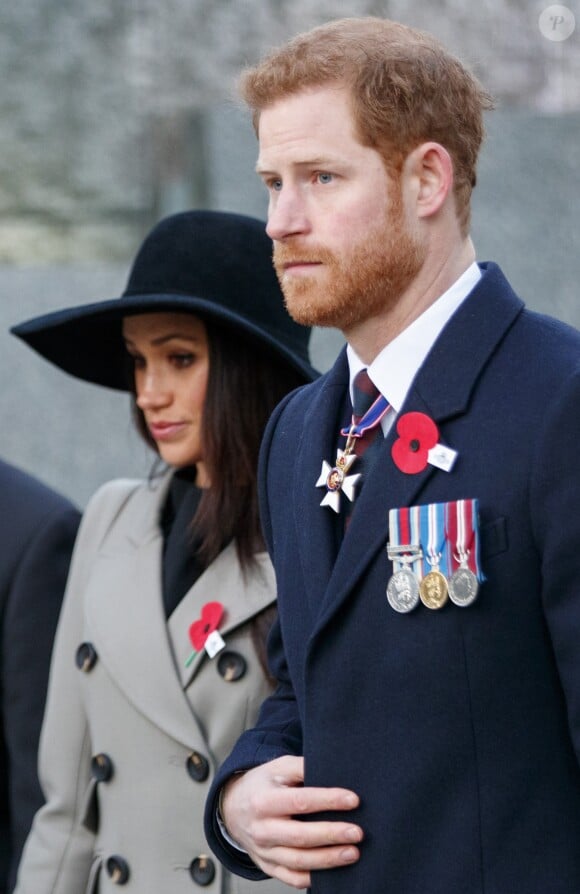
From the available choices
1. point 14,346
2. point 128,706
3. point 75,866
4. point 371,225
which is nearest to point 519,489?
point 371,225

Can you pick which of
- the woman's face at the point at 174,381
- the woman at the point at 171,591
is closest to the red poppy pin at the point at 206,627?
the woman at the point at 171,591

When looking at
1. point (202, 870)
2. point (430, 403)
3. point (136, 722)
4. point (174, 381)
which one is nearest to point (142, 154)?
point (174, 381)

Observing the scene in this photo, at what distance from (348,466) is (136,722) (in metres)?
1.09

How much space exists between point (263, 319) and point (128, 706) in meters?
0.88

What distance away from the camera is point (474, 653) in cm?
199

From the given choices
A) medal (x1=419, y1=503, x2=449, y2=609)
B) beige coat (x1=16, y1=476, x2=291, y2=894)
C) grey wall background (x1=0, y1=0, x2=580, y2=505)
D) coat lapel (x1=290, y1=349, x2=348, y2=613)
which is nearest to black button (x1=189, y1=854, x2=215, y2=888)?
beige coat (x1=16, y1=476, x2=291, y2=894)

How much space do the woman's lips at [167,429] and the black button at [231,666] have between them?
52 centimetres

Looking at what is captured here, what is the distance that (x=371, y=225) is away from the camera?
2176mm

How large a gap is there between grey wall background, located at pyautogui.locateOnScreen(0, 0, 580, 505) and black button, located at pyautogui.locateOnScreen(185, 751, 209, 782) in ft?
8.01

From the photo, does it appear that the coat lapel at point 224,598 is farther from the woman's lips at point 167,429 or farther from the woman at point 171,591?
the woman's lips at point 167,429

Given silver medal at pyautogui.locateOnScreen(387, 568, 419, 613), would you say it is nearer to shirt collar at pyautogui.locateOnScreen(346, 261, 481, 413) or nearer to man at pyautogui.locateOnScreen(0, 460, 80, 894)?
shirt collar at pyautogui.locateOnScreen(346, 261, 481, 413)

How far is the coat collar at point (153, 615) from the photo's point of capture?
121 inches

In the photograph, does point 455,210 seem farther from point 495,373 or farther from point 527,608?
point 527,608

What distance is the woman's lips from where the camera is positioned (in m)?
3.33
